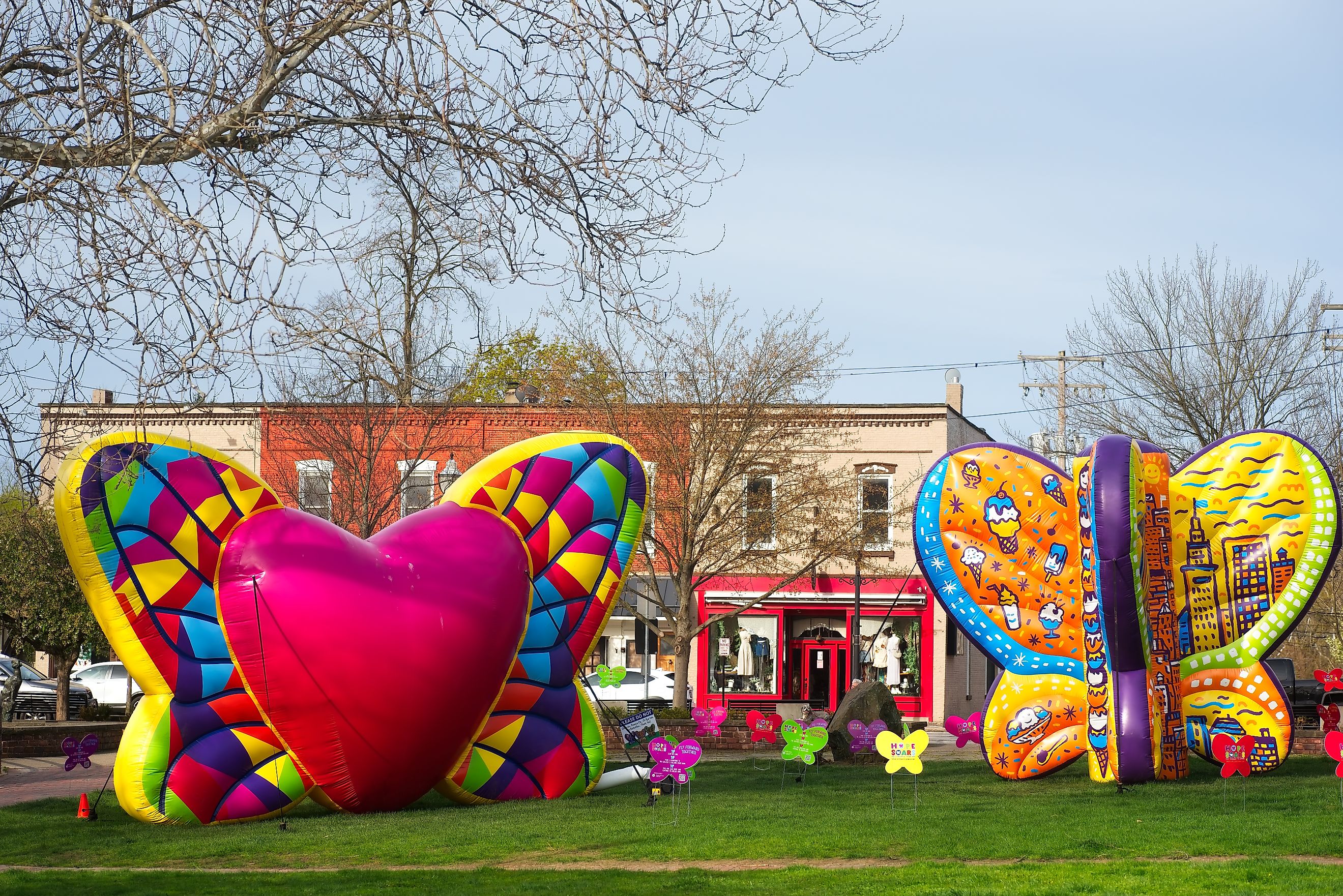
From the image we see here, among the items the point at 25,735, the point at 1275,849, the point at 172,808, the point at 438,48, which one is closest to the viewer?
the point at 438,48

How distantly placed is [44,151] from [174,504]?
647 centimetres

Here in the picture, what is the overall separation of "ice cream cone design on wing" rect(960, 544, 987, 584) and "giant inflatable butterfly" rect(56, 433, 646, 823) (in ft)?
19.6

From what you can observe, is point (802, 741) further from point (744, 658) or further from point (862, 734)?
point (744, 658)

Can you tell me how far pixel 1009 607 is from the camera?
17.1 metres

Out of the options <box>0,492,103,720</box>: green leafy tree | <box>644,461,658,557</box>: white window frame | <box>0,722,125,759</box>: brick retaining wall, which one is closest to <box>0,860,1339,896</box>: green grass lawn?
<box>0,722,125,759</box>: brick retaining wall

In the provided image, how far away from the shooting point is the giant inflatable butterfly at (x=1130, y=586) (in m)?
15.2

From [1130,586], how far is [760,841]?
5851 millimetres

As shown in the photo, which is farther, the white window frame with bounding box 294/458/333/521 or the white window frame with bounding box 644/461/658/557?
the white window frame with bounding box 644/461/658/557

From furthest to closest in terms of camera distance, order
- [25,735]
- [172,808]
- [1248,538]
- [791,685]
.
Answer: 1. [791,685]
2. [25,735]
3. [1248,538]
4. [172,808]

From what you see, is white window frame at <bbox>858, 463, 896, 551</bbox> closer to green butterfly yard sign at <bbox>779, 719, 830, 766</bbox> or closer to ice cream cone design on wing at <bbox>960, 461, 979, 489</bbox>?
ice cream cone design on wing at <bbox>960, 461, 979, 489</bbox>

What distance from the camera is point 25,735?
880 inches

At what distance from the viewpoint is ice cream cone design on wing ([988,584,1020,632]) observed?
17.0 metres

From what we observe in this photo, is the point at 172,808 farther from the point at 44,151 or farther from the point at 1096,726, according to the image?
the point at 1096,726

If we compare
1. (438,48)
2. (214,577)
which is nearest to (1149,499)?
(214,577)
